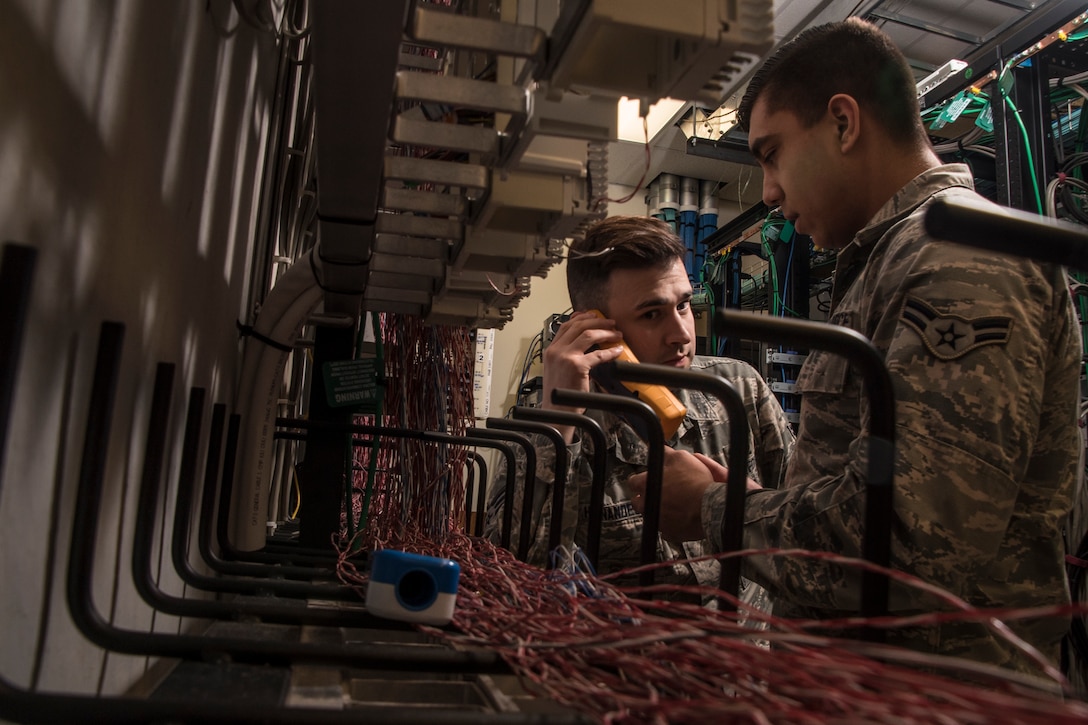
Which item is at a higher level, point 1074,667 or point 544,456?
point 544,456

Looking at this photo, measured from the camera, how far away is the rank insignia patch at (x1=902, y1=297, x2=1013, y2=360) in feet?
2.59

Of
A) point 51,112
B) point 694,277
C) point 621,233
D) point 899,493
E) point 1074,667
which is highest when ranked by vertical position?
point 694,277

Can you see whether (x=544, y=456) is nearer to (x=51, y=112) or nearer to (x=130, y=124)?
(x=130, y=124)

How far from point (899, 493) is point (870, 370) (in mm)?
289

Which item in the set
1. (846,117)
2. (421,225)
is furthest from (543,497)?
(846,117)

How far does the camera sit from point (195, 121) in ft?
2.74

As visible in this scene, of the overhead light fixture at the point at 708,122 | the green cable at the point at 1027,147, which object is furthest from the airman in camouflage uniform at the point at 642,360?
the overhead light fixture at the point at 708,122

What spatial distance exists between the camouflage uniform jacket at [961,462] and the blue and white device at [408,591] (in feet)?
1.40

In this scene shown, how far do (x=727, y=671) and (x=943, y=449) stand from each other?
0.46 metres

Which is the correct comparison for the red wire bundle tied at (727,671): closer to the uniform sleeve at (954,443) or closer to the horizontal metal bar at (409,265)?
the uniform sleeve at (954,443)

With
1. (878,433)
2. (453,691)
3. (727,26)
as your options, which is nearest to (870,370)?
(878,433)

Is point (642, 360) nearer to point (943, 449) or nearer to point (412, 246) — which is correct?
point (412, 246)

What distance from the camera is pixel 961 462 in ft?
2.51

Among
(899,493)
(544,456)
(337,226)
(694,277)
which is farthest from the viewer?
(694,277)
